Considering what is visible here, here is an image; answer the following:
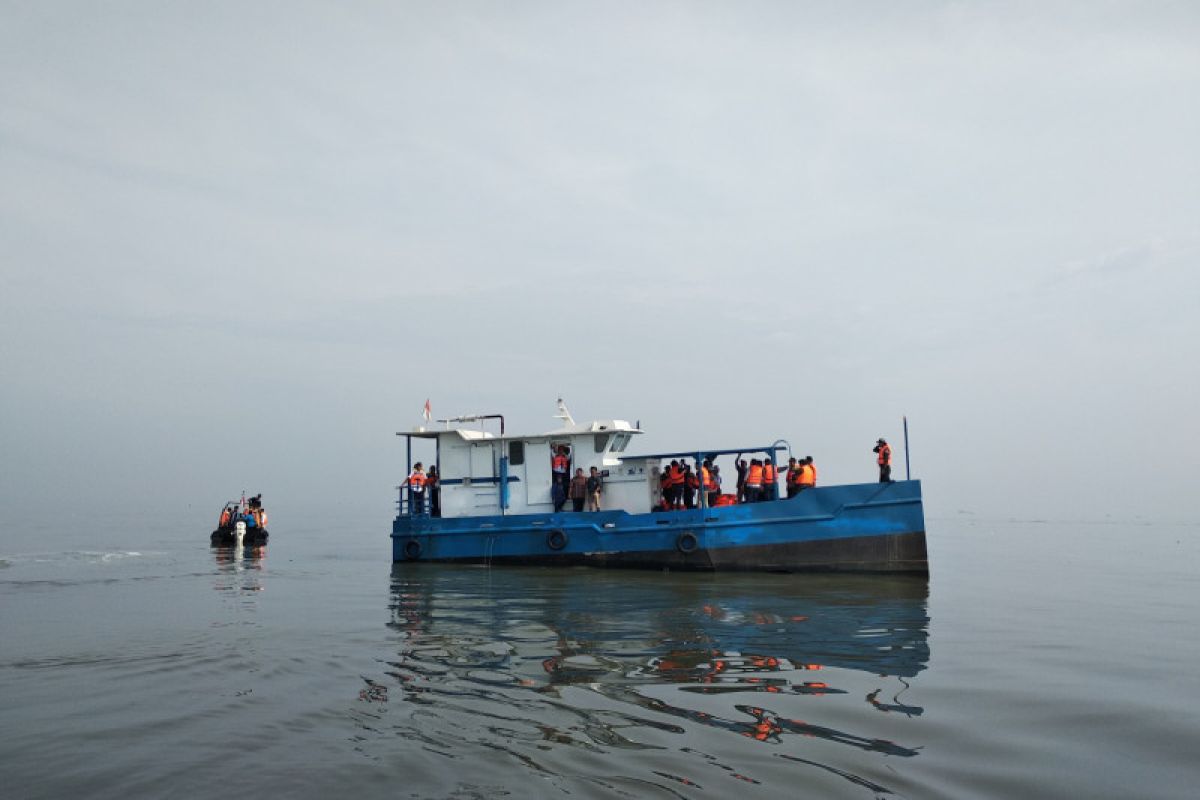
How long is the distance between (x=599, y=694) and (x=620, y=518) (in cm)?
1140

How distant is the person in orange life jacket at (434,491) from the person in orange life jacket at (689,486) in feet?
18.9

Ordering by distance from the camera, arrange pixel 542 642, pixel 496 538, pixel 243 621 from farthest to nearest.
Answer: pixel 496 538 → pixel 243 621 → pixel 542 642

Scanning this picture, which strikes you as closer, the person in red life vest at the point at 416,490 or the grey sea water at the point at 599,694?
the grey sea water at the point at 599,694

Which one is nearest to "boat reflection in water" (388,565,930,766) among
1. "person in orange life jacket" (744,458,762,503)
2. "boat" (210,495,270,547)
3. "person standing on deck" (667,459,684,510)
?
"person in orange life jacket" (744,458,762,503)

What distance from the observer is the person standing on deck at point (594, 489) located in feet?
62.2

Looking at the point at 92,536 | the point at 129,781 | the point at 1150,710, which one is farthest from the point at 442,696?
the point at 92,536

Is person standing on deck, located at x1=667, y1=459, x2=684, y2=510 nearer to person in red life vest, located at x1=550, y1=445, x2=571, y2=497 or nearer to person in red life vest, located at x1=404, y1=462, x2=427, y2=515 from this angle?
person in red life vest, located at x1=550, y1=445, x2=571, y2=497

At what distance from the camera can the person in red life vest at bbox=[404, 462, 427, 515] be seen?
793 inches

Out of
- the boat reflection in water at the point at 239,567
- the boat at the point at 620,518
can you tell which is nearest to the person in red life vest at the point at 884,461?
the boat at the point at 620,518

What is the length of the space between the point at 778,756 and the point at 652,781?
0.97 metres

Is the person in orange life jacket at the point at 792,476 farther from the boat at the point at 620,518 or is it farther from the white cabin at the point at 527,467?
the white cabin at the point at 527,467

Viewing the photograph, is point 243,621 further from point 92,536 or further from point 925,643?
point 92,536

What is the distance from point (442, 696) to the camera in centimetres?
702

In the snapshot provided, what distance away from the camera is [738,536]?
58.0 ft
